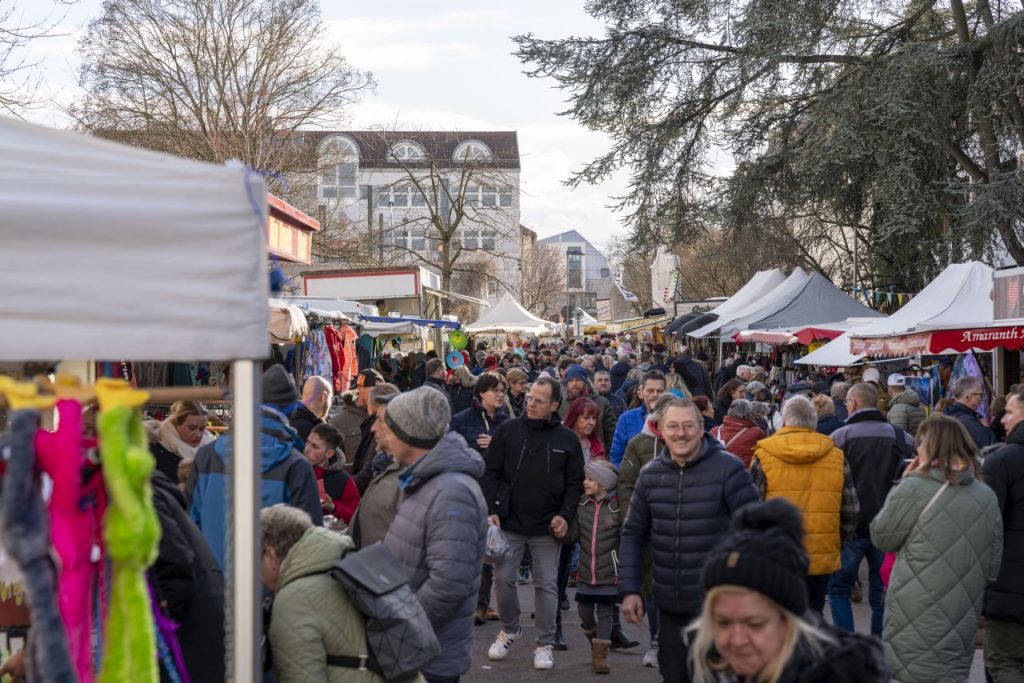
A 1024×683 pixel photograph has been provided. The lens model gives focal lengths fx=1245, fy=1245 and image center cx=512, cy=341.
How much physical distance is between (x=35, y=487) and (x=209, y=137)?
3126cm

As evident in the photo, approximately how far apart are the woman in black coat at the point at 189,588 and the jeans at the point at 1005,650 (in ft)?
13.3

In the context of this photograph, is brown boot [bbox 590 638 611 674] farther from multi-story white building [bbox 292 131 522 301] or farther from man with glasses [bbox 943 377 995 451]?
multi-story white building [bbox 292 131 522 301]

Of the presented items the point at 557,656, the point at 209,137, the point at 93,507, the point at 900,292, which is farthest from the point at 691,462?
the point at 209,137

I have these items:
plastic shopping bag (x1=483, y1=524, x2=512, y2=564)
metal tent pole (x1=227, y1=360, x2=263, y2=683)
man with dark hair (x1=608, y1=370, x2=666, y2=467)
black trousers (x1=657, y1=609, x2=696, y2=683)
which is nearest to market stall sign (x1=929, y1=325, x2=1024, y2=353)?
man with dark hair (x1=608, y1=370, x2=666, y2=467)

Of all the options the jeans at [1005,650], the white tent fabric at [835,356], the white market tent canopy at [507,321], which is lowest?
the jeans at [1005,650]

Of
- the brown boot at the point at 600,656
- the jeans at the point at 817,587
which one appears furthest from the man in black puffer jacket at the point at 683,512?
the brown boot at the point at 600,656

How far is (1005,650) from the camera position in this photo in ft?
20.4

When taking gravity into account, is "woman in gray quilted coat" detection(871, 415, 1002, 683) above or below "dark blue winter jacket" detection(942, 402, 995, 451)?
below

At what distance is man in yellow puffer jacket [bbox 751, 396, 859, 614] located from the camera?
691cm

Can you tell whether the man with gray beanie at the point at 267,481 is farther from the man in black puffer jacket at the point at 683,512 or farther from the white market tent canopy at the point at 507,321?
the white market tent canopy at the point at 507,321

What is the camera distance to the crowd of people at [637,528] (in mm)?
3221

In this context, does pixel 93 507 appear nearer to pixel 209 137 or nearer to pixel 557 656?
pixel 557 656

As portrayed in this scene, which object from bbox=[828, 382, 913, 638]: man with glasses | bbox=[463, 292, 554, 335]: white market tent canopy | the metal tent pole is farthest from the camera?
bbox=[463, 292, 554, 335]: white market tent canopy

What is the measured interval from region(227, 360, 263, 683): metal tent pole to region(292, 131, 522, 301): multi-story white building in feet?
103
